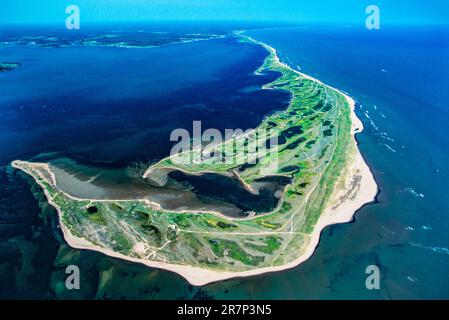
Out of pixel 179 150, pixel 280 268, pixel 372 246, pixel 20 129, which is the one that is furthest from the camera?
pixel 20 129

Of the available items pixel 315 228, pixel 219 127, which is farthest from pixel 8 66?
pixel 315 228

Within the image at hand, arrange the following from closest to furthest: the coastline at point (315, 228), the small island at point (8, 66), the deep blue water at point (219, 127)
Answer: the deep blue water at point (219, 127), the coastline at point (315, 228), the small island at point (8, 66)

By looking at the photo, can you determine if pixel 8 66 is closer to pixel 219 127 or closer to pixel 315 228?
pixel 219 127

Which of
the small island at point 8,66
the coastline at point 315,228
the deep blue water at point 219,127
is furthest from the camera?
the small island at point 8,66

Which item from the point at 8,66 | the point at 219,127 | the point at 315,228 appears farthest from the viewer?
the point at 8,66

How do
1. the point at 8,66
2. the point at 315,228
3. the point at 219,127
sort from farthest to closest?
the point at 8,66, the point at 219,127, the point at 315,228

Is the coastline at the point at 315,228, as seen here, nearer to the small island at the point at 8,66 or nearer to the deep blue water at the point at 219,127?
the deep blue water at the point at 219,127

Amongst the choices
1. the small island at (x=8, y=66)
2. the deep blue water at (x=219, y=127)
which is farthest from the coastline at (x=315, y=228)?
the small island at (x=8, y=66)
